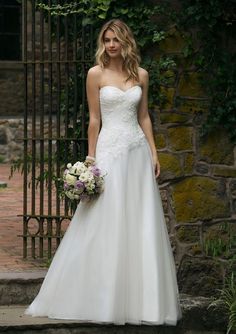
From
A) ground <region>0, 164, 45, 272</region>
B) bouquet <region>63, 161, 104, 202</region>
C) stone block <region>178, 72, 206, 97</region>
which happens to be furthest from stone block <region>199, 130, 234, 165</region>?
ground <region>0, 164, 45, 272</region>

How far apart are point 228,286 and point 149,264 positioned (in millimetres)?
1028

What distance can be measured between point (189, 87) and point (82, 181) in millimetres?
1315

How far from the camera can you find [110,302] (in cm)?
668

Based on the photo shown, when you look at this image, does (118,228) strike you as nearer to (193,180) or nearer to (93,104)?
(93,104)

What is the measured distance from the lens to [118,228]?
6750mm

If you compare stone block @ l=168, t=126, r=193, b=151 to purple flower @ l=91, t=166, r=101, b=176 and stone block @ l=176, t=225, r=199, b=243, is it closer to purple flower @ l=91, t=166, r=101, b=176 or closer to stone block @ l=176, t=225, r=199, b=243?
stone block @ l=176, t=225, r=199, b=243

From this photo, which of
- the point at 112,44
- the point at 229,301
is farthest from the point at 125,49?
the point at 229,301

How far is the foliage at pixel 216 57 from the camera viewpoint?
24.2ft

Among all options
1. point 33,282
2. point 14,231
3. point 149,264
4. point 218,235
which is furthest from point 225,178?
point 14,231

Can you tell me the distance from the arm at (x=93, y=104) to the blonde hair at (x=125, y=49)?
0.09 meters

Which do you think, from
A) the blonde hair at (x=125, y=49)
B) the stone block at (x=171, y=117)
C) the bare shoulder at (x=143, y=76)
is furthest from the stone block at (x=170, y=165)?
the blonde hair at (x=125, y=49)

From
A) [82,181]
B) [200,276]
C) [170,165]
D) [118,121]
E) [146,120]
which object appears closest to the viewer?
[82,181]

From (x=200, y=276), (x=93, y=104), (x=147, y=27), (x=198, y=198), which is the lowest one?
(x=200, y=276)

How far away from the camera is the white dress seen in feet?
22.1
